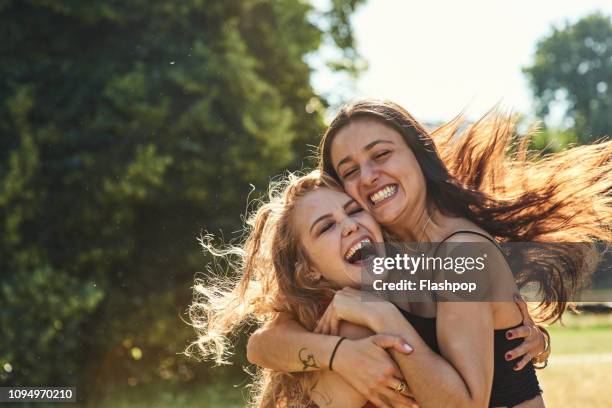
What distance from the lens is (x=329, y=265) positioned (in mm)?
3898

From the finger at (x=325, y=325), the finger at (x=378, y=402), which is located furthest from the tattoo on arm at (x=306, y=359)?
Result: the finger at (x=378, y=402)

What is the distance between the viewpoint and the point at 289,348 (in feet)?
12.6

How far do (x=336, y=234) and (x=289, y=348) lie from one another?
59 centimetres

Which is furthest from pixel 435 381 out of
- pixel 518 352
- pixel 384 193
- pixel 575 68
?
pixel 575 68

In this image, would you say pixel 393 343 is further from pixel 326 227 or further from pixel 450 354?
pixel 326 227

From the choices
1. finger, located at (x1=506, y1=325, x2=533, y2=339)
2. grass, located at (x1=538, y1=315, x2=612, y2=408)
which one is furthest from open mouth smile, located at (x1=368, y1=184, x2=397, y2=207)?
grass, located at (x1=538, y1=315, x2=612, y2=408)

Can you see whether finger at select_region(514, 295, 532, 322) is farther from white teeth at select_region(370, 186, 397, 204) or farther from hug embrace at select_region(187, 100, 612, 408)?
white teeth at select_region(370, 186, 397, 204)

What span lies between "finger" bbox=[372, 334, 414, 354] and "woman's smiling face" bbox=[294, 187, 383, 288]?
0.49 meters

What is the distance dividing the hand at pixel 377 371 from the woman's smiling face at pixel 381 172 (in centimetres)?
70

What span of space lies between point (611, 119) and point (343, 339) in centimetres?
4154

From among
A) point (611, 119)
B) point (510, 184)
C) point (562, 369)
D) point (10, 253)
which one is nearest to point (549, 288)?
point (510, 184)

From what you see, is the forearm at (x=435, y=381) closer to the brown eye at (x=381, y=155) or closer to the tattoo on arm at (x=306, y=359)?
the tattoo on arm at (x=306, y=359)

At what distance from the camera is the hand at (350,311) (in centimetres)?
348

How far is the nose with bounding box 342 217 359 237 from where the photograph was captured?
12.3 ft
